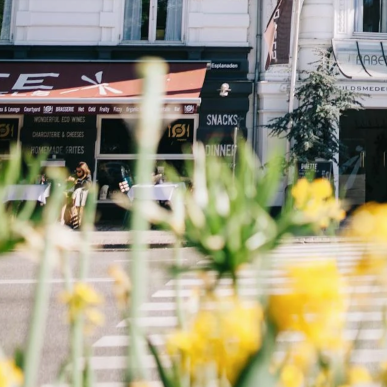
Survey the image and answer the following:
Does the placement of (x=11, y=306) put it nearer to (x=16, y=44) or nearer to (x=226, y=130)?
(x=226, y=130)

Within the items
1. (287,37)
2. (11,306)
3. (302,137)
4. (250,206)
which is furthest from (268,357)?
(287,37)

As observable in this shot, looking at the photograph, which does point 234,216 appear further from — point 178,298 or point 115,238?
point 115,238

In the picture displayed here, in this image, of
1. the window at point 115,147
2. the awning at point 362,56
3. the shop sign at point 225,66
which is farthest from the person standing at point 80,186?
the awning at point 362,56

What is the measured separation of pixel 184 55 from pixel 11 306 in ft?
33.2

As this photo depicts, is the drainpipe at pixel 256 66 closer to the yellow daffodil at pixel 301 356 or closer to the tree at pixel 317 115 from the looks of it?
the tree at pixel 317 115

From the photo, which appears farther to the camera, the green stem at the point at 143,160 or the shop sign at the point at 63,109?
the shop sign at the point at 63,109

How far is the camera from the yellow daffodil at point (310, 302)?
596 mm

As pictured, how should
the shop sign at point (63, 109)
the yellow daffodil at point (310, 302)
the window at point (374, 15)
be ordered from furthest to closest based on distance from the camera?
the window at point (374, 15), the shop sign at point (63, 109), the yellow daffodil at point (310, 302)

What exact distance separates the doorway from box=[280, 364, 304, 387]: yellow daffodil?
585 inches

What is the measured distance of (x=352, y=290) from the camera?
0.85 m

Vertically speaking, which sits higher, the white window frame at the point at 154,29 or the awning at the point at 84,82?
the white window frame at the point at 154,29

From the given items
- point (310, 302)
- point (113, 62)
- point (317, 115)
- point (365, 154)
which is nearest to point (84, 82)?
point (113, 62)

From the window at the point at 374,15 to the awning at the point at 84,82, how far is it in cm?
497

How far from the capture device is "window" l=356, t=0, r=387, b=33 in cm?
1469
